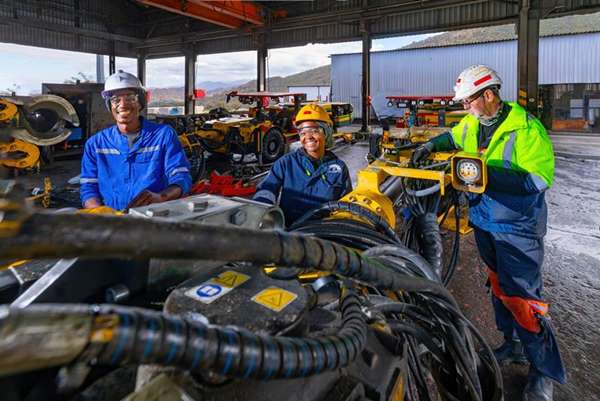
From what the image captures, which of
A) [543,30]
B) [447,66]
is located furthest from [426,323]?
[543,30]

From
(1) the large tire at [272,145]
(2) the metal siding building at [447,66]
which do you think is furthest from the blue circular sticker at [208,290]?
(2) the metal siding building at [447,66]

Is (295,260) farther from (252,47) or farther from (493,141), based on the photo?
(252,47)

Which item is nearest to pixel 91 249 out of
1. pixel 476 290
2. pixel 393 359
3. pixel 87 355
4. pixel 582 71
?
pixel 87 355

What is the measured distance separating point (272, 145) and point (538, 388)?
8.04 m

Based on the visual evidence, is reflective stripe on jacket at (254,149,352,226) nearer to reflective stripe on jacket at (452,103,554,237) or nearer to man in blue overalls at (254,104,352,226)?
man in blue overalls at (254,104,352,226)

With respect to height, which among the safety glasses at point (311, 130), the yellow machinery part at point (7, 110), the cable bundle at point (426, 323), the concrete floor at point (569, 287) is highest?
the yellow machinery part at point (7, 110)

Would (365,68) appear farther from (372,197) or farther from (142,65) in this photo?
(372,197)

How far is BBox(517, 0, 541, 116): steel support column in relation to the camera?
38.1ft

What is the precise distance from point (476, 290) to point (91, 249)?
10.8 ft

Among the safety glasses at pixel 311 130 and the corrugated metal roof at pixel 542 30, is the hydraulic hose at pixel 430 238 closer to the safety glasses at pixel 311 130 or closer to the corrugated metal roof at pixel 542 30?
the safety glasses at pixel 311 130

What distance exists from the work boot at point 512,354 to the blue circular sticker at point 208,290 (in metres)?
2.18

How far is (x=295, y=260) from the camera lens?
648mm

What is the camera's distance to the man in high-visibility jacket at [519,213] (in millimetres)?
2090

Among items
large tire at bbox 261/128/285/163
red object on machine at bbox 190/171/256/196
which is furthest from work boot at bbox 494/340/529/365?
large tire at bbox 261/128/285/163
